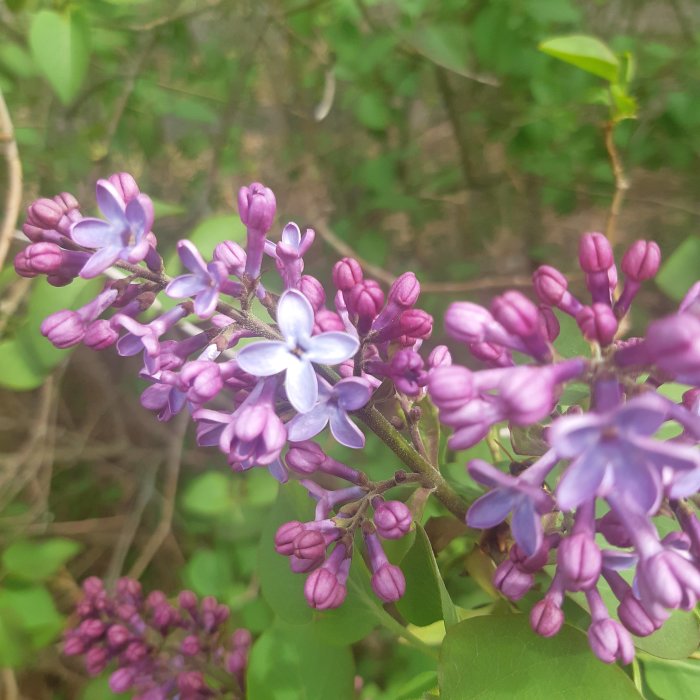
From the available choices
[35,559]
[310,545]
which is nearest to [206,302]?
[310,545]

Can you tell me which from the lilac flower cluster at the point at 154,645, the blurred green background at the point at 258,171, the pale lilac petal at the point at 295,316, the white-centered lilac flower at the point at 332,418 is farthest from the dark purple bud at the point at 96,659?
the pale lilac petal at the point at 295,316

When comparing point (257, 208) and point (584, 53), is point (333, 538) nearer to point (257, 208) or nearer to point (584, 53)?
point (257, 208)

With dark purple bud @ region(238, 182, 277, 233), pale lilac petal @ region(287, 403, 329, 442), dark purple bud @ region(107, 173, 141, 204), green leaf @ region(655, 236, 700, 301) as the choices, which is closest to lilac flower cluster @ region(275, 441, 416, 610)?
pale lilac petal @ region(287, 403, 329, 442)

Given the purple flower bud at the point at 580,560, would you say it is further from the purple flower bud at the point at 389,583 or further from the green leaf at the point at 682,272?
the green leaf at the point at 682,272

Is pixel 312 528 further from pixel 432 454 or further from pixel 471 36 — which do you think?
pixel 471 36

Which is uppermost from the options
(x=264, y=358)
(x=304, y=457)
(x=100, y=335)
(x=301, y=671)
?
(x=264, y=358)

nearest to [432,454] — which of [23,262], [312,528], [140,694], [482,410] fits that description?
[312,528]
